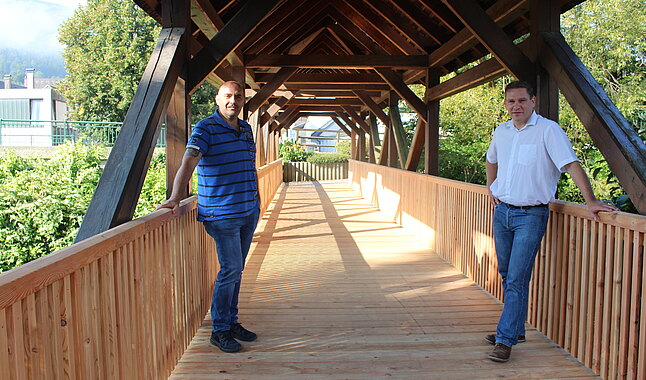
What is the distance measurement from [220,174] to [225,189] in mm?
89

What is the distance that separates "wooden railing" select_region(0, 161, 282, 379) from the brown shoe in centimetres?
178

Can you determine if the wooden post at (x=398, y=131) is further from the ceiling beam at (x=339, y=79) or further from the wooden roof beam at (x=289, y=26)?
the wooden roof beam at (x=289, y=26)

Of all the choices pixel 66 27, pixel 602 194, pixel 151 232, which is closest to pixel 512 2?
pixel 151 232

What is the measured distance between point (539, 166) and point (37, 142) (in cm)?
2693

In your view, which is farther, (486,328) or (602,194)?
(602,194)

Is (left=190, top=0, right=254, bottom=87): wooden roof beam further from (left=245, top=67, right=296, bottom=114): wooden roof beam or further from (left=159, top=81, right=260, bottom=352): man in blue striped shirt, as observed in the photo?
(left=245, top=67, right=296, bottom=114): wooden roof beam

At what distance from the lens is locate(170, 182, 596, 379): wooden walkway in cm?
287

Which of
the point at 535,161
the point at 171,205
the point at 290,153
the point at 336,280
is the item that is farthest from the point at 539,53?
the point at 290,153

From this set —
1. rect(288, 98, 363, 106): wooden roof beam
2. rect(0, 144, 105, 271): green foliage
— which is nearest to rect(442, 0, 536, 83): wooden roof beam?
rect(288, 98, 363, 106): wooden roof beam

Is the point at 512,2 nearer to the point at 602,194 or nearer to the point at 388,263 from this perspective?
the point at 388,263

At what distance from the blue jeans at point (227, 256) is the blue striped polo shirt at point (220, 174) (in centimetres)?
6

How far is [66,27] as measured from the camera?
31344 millimetres

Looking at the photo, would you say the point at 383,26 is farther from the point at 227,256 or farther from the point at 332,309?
the point at 227,256

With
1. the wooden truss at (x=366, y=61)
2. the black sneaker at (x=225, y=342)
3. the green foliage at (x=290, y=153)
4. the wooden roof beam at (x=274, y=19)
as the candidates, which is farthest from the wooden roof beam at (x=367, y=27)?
the green foliage at (x=290, y=153)
